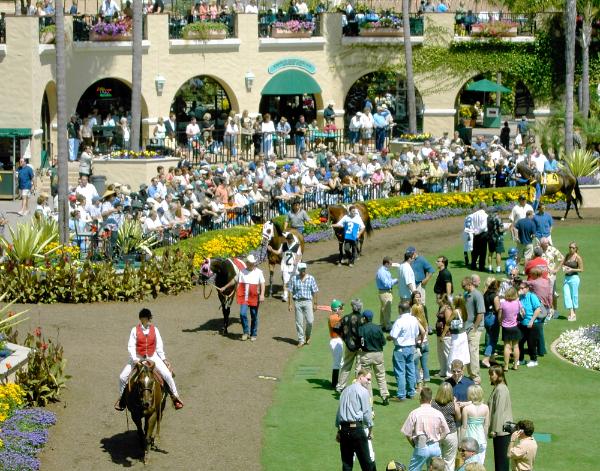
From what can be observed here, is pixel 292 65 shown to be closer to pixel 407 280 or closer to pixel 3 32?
pixel 3 32

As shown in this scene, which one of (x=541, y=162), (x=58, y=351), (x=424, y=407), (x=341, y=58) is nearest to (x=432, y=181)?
(x=541, y=162)

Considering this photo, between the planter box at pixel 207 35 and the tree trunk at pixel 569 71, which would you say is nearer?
the tree trunk at pixel 569 71

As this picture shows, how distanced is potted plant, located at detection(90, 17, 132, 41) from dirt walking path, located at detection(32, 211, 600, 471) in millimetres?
14582

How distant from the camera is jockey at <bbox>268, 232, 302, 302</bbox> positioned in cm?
2581

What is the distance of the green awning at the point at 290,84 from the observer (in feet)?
144

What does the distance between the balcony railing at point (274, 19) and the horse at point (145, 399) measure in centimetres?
2801

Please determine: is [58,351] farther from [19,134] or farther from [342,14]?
[342,14]

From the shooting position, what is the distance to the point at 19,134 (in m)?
38.3

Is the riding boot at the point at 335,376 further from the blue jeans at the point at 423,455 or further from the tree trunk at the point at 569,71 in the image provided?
the tree trunk at the point at 569,71

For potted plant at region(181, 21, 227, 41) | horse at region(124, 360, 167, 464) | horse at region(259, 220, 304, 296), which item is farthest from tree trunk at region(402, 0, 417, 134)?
horse at region(124, 360, 167, 464)

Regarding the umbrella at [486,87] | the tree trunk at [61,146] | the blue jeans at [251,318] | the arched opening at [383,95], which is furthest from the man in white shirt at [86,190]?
the umbrella at [486,87]

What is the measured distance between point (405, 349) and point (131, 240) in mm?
8978

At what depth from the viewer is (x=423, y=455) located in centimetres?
1572

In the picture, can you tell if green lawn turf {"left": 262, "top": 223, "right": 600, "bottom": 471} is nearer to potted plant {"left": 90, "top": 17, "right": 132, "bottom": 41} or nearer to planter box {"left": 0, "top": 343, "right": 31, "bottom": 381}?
planter box {"left": 0, "top": 343, "right": 31, "bottom": 381}
